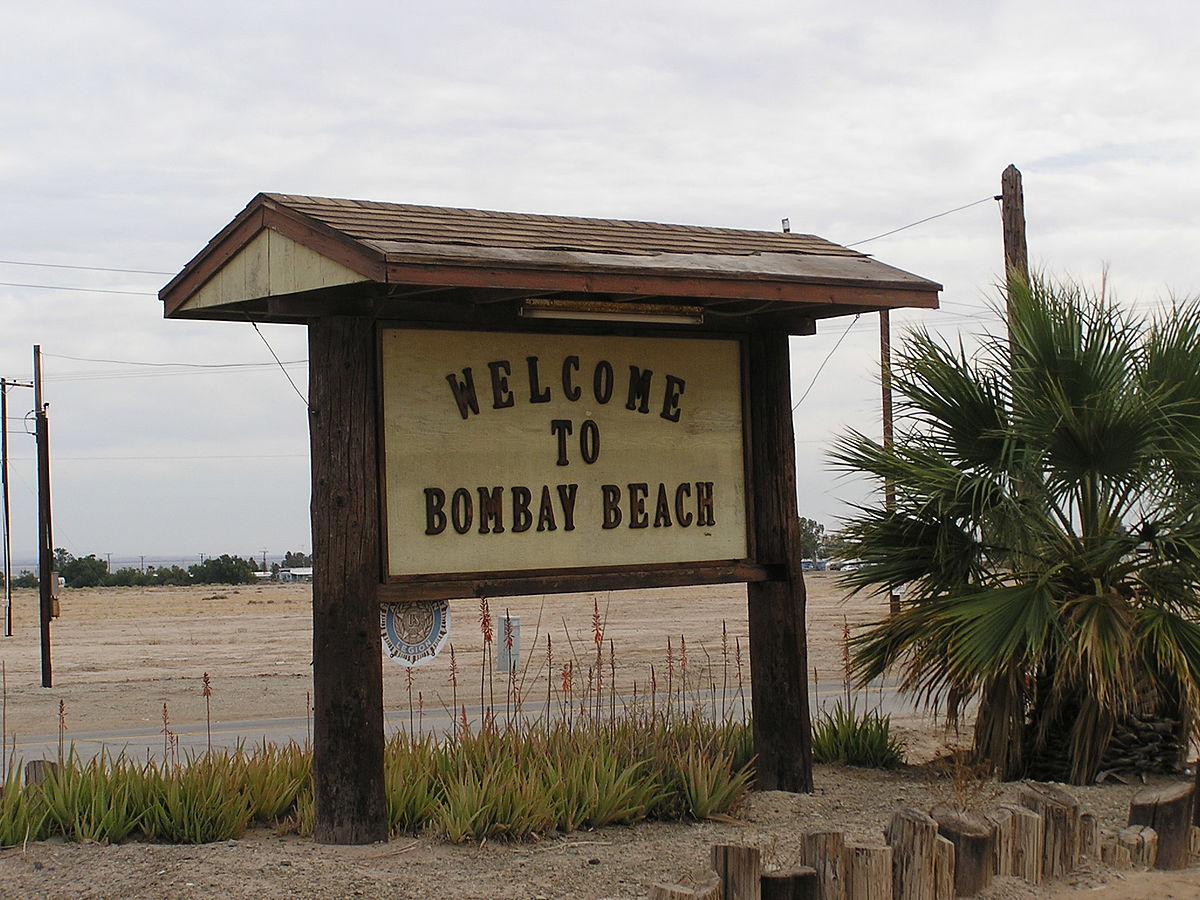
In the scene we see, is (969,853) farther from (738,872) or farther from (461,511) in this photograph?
(461,511)

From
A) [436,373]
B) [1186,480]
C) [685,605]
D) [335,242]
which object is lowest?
[685,605]

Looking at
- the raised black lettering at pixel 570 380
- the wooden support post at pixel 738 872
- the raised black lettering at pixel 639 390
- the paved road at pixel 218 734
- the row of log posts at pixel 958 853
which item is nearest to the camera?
the wooden support post at pixel 738 872

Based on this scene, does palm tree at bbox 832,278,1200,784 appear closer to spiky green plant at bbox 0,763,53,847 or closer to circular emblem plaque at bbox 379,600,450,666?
circular emblem plaque at bbox 379,600,450,666

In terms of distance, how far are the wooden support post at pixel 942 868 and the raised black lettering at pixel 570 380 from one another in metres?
3.20

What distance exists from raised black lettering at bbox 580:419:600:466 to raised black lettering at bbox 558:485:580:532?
0.71ft

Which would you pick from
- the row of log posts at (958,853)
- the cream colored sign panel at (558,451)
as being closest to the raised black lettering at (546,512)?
the cream colored sign panel at (558,451)

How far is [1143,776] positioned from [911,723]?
5.35m

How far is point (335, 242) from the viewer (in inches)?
251

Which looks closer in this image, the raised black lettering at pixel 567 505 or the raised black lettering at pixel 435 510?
the raised black lettering at pixel 435 510

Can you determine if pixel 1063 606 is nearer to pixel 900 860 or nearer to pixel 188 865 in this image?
pixel 900 860

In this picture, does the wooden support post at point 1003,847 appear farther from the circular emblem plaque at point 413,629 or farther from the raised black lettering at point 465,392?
the raised black lettering at point 465,392

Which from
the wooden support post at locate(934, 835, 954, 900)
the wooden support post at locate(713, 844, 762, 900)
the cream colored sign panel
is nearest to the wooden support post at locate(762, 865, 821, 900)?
the wooden support post at locate(713, 844, 762, 900)

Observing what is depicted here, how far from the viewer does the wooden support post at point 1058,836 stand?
6109mm

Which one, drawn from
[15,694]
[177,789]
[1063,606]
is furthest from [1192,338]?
[15,694]
